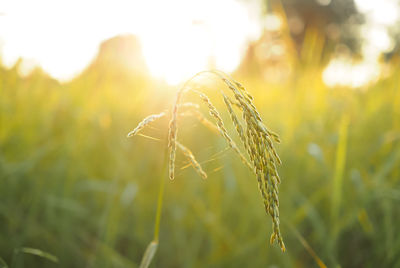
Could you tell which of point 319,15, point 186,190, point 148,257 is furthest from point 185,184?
point 319,15

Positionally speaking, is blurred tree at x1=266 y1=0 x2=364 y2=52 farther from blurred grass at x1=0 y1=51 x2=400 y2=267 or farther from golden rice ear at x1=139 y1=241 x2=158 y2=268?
golden rice ear at x1=139 y1=241 x2=158 y2=268

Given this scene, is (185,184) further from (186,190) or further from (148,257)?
(148,257)

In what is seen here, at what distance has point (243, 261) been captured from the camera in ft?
5.64

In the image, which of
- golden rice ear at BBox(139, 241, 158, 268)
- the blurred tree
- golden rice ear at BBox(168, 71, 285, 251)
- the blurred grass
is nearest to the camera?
golden rice ear at BBox(168, 71, 285, 251)

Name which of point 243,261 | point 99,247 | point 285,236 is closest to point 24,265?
point 99,247

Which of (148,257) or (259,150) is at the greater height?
(259,150)

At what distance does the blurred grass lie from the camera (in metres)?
1.69

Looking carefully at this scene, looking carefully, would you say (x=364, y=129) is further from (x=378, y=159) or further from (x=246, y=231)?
(x=246, y=231)

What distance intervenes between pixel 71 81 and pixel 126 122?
1035 millimetres

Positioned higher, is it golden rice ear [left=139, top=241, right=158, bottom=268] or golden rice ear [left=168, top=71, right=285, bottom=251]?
golden rice ear [left=168, top=71, right=285, bottom=251]

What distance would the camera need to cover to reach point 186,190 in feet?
7.05

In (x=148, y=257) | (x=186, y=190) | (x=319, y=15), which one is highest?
(x=319, y=15)

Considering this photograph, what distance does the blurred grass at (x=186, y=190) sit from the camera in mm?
1688

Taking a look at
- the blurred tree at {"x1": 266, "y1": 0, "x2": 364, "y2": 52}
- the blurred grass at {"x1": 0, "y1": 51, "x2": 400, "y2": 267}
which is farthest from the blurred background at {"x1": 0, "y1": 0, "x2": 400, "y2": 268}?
the blurred tree at {"x1": 266, "y1": 0, "x2": 364, "y2": 52}
